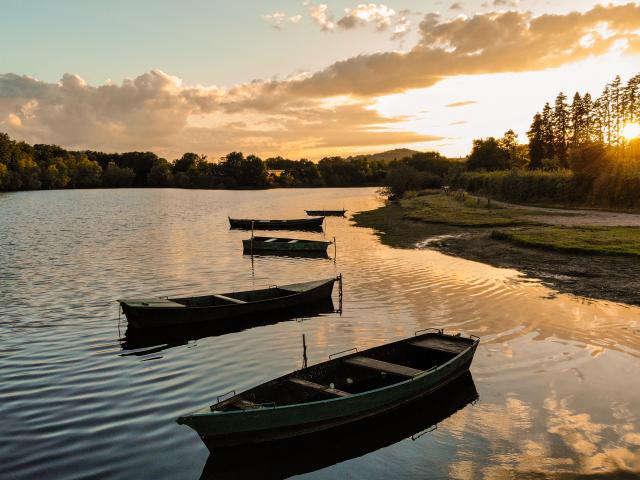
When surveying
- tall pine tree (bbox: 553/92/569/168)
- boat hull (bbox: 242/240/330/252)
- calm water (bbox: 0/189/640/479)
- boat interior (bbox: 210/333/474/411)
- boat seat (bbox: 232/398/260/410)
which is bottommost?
calm water (bbox: 0/189/640/479)

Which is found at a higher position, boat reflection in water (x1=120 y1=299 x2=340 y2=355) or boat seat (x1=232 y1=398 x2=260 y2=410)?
boat seat (x1=232 y1=398 x2=260 y2=410)

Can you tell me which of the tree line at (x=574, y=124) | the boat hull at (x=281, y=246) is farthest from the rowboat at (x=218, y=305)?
the tree line at (x=574, y=124)

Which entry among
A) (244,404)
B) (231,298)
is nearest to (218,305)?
(231,298)

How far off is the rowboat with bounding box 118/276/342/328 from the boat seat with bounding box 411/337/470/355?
30.6 feet

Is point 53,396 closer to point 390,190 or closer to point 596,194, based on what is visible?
point 596,194

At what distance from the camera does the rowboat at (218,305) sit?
2275cm

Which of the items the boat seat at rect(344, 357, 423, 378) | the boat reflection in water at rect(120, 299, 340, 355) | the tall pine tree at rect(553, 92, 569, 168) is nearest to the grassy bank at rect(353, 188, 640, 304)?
the boat reflection in water at rect(120, 299, 340, 355)

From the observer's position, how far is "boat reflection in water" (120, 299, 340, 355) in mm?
21562

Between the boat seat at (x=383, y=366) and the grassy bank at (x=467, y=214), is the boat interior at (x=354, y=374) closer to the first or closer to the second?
the boat seat at (x=383, y=366)

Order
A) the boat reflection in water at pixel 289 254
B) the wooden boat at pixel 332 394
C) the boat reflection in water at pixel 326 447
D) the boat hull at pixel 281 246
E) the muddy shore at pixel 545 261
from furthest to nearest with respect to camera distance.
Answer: the boat hull at pixel 281 246 < the boat reflection in water at pixel 289 254 < the muddy shore at pixel 545 261 < the boat reflection in water at pixel 326 447 < the wooden boat at pixel 332 394

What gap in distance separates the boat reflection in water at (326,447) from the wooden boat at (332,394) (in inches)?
13.2

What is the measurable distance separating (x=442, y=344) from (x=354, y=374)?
388 centimetres

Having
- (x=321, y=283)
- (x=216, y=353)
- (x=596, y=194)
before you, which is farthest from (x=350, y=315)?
(x=596, y=194)

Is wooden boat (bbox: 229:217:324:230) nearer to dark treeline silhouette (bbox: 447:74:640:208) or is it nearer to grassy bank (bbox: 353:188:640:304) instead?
grassy bank (bbox: 353:188:640:304)
